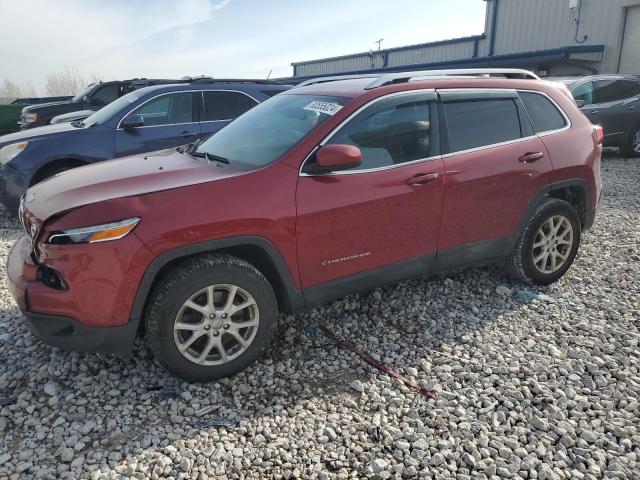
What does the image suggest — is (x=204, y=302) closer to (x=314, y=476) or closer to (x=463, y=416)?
(x=314, y=476)

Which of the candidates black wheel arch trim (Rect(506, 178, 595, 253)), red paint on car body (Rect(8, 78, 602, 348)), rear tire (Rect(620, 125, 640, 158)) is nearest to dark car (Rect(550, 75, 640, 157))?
rear tire (Rect(620, 125, 640, 158))

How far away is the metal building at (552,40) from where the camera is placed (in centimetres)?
1582

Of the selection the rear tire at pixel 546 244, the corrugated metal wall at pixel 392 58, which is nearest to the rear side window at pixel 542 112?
the rear tire at pixel 546 244

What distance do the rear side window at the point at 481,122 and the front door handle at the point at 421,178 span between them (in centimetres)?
29

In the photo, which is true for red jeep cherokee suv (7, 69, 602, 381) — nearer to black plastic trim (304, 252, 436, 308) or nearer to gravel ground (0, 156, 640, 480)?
black plastic trim (304, 252, 436, 308)

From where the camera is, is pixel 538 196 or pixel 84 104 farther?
pixel 84 104

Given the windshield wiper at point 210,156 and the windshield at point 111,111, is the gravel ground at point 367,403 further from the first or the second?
the windshield at point 111,111

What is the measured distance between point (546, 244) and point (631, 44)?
596 inches

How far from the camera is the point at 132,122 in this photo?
21.5 ft

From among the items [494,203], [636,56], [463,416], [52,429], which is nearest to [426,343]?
[463,416]

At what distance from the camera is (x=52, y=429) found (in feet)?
8.89

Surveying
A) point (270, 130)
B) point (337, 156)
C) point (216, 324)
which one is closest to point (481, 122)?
point (337, 156)

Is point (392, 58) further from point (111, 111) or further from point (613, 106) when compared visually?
point (111, 111)

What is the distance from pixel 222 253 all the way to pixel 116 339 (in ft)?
2.52
